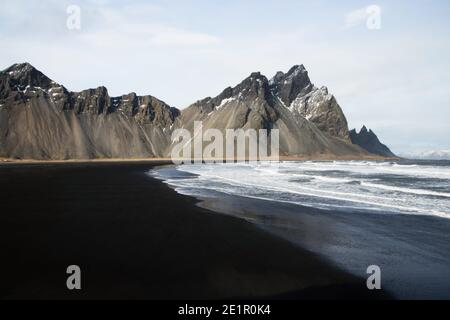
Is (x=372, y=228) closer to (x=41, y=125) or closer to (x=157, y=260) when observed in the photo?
(x=157, y=260)

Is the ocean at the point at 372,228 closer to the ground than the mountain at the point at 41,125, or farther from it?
closer to the ground

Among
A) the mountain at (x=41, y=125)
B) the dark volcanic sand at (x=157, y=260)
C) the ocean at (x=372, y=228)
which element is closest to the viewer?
the dark volcanic sand at (x=157, y=260)

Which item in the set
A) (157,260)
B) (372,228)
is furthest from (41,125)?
(372,228)

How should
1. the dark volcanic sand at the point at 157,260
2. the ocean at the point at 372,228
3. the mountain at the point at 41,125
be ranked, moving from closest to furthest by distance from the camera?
the dark volcanic sand at the point at 157,260 → the ocean at the point at 372,228 → the mountain at the point at 41,125

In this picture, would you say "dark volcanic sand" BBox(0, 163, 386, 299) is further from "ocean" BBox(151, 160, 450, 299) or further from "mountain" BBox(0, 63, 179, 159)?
"mountain" BBox(0, 63, 179, 159)

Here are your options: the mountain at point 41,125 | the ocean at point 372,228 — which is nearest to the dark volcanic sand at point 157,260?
the ocean at point 372,228

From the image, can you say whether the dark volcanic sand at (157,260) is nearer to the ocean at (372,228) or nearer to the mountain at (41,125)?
the ocean at (372,228)

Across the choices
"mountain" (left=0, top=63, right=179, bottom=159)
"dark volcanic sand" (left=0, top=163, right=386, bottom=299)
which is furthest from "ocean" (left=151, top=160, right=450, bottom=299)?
"mountain" (left=0, top=63, right=179, bottom=159)

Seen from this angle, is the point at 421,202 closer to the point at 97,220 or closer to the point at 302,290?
the point at 302,290

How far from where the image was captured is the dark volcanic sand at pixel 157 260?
7816mm

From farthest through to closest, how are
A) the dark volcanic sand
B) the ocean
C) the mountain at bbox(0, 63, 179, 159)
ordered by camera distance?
the mountain at bbox(0, 63, 179, 159)
the ocean
the dark volcanic sand

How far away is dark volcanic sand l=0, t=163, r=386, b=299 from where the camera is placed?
7816mm

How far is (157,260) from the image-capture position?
995cm

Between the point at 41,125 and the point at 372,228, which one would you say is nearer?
the point at 372,228
